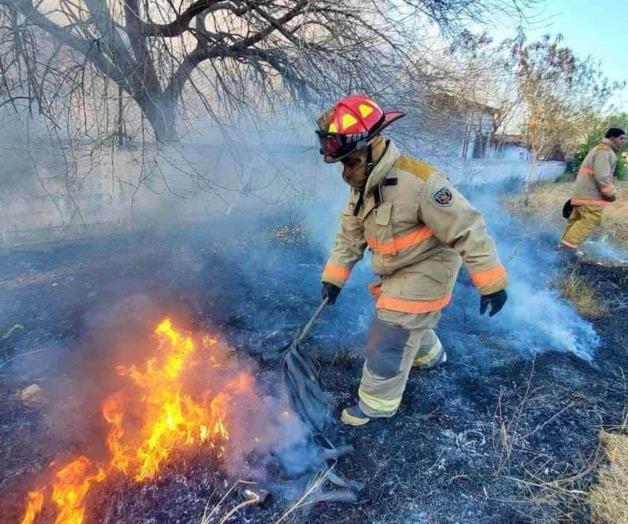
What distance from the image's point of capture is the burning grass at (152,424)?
1835 mm

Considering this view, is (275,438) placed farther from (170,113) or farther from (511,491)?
(170,113)

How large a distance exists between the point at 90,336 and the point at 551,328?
4398 mm

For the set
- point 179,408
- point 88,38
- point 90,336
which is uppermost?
point 88,38

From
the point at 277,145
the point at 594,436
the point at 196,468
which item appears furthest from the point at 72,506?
the point at 277,145

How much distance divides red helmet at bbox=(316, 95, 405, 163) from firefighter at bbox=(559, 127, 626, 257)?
536 centimetres

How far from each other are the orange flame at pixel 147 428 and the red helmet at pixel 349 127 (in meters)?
1.78

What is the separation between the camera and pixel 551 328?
12.0 feet

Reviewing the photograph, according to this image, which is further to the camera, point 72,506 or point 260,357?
point 260,357

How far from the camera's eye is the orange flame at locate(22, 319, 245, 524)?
183cm

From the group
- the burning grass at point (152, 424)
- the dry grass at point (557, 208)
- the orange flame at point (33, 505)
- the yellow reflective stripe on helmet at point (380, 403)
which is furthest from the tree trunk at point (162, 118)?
the dry grass at point (557, 208)

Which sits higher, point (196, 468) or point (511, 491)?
point (511, 491)

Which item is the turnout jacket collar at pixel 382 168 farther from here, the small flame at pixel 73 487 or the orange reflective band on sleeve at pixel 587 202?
the orange reflective band on sleeve at pixel 587 202

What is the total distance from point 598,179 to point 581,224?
2.33 feet

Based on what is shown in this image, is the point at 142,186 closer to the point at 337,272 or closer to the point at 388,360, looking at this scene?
the point at 337,272
